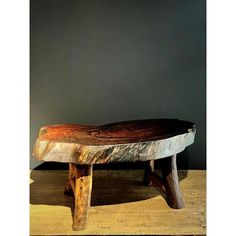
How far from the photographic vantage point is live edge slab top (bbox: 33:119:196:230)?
1377 mm

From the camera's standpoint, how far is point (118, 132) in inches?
70.8

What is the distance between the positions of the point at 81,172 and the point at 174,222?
0.48 m

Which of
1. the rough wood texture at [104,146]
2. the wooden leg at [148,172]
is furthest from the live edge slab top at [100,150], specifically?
the wooden leg at [148,172]

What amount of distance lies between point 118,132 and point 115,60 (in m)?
0.64

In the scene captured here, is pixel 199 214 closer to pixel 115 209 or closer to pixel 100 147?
pixel 115 209

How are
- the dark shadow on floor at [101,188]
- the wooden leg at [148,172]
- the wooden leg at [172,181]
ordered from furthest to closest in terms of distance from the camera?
the wooden leg at [148,172], the dark shadow on floor at [101,188], the wooden leg at [172,181]

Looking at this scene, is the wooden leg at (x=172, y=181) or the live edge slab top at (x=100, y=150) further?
the wooden leg at (x=172, y=181)

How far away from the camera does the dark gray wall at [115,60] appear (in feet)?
7.22

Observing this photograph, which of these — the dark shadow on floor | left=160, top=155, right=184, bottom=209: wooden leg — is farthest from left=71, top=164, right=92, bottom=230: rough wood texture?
left=160, top=155, right=184, bottom=209: wooden leg

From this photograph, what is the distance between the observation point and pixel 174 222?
5.02ft

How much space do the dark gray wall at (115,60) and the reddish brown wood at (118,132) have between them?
37 centimetres

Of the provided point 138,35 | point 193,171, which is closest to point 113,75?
point 138,35

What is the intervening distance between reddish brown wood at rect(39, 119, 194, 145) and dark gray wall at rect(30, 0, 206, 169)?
371mm

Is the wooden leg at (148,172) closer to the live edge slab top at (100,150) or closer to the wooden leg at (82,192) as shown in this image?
the live edge slab top at (100,150)
